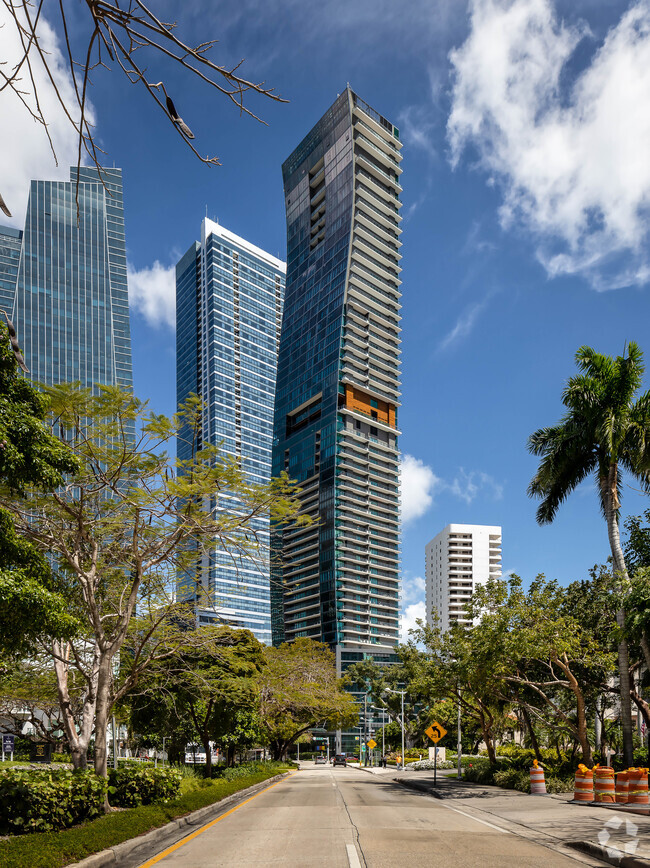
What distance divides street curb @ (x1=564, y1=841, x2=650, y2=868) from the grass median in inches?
304

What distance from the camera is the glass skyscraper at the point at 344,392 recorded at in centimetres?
15762

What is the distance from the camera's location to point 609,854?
38.4 feet

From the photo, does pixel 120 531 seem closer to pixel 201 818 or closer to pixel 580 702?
pixel 201 818

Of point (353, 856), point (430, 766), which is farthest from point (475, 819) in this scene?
point (430, 766)

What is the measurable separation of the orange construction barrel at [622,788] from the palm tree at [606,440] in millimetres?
5515

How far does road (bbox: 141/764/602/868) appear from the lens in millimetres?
11164

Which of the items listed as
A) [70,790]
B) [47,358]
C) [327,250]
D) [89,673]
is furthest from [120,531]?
[327,250]

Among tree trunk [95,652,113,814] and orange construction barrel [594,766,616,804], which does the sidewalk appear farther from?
tree trunk [95,652,113,814]

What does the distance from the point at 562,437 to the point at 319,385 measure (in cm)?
13642

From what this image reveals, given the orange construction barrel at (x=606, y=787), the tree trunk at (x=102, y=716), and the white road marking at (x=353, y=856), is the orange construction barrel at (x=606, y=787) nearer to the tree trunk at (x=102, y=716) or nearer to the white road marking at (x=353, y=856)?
the white road marking at (x=353, y=856)

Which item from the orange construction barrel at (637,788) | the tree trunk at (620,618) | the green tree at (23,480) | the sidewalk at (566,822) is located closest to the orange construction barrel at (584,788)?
the sidewalk at (566,822)

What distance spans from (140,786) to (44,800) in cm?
532

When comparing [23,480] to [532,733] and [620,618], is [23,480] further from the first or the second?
[532,733]

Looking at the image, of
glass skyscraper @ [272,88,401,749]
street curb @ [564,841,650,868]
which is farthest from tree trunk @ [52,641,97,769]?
glass skyscraper @ [272,88,401,749]
